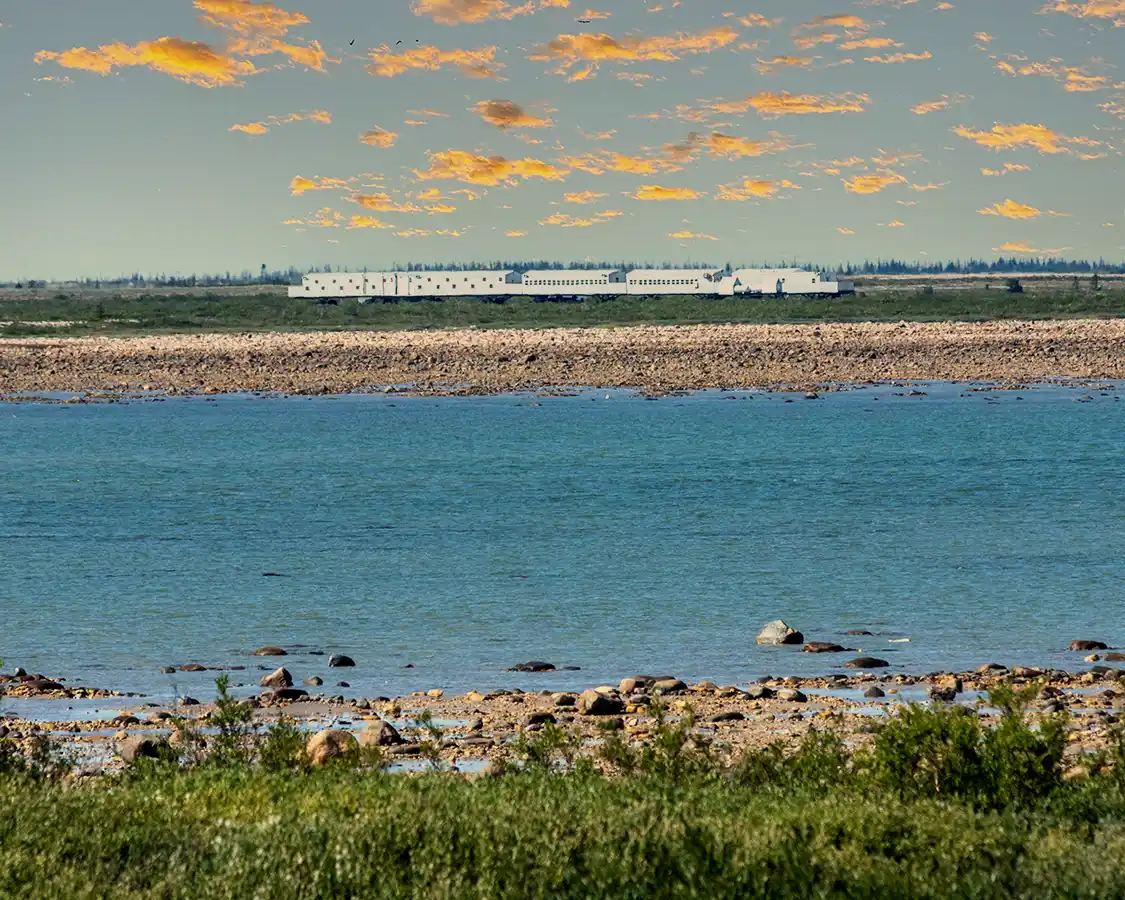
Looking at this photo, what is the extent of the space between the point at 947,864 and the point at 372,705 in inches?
300

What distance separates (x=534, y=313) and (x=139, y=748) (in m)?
105

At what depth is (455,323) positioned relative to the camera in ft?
342

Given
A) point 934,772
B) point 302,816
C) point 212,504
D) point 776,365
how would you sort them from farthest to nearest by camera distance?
point 776,365 → point 212,504 → point 934,772 → point 302,816

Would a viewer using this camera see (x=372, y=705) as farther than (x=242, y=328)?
No

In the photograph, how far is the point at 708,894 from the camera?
7574 mm

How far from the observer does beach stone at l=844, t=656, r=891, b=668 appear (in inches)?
646

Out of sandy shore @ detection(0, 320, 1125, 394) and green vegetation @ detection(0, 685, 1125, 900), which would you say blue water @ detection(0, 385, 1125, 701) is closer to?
green vegetation @ detection(0, 685, 1125, 900)

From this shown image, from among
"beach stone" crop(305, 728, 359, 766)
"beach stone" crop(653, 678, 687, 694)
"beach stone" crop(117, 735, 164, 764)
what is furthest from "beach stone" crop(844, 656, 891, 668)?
"beach stone" crop(117, 735, 164, 764)

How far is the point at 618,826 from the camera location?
28.0ft

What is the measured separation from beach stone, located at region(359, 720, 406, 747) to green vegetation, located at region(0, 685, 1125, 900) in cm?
184

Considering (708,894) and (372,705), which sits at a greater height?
(708,894)

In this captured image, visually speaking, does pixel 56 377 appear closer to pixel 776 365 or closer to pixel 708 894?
pixel 776 365

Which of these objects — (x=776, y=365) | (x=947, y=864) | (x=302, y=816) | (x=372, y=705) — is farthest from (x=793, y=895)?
(x=776, y=365)

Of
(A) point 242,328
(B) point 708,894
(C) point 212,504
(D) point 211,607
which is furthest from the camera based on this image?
(A) point 242,328
